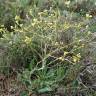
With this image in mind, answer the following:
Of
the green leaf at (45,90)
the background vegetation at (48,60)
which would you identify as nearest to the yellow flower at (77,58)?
the background vegetation at (48,60)

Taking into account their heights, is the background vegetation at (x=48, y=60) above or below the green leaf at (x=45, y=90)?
above

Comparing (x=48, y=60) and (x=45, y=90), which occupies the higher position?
(x=48, y=60)

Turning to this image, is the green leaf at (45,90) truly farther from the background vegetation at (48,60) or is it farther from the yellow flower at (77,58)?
the yellow flower at (77,58)

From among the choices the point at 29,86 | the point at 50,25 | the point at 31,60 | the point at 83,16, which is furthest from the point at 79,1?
the point at 29,86

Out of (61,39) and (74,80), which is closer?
(74,80)

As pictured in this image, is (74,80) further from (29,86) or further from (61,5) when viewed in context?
(61,5)

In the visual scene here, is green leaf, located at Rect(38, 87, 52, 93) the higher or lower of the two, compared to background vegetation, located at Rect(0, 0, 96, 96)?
lower

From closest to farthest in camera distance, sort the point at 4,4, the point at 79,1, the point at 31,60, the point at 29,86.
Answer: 1. the point at 29,86
2. the point at 31,60
3. the point at 4,4
4. the point at 79,1

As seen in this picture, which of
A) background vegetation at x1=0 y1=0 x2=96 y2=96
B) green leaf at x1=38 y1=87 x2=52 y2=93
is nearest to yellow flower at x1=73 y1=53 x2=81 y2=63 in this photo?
background vegetation at x1=0 y1=0 x2=96 y2=96

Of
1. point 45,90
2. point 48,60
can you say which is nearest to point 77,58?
point 48,60

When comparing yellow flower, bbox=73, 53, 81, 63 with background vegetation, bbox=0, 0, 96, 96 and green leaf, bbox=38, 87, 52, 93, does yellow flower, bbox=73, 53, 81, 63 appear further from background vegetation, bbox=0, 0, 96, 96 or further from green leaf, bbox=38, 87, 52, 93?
green leaf, bbox=38, 87, 52, 93

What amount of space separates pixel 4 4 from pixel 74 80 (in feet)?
5.59

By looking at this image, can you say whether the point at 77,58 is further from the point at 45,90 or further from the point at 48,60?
the point at 45,90

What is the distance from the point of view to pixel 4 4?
4090mm
